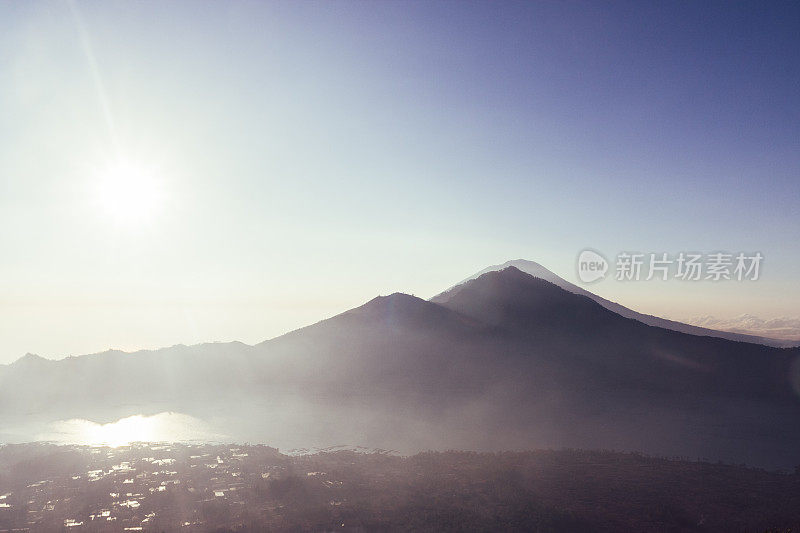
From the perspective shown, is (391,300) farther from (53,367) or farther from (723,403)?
(53,367)

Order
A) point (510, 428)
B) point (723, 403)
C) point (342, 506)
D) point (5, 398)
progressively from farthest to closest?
point (5, 398), point (723, 403), point (510, 428), point (342, 506)

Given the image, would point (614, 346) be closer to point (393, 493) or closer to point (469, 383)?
point (469, 383)

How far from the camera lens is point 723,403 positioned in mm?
69500

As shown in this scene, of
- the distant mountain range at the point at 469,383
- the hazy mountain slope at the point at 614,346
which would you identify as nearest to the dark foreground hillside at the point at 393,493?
the distant mountain range at the point at 469,383

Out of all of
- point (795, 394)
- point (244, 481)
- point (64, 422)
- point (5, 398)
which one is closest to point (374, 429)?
point (244, 481)

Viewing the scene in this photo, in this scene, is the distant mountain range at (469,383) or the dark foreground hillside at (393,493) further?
the distant mountain range at (469,383)

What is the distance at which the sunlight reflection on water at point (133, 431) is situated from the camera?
5344 centimetres

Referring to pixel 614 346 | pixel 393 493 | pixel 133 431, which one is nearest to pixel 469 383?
pixel 614 346

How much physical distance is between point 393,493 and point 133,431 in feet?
150

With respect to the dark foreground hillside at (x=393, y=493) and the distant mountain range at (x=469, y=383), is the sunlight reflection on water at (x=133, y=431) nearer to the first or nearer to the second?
the distant mountain range at (x=469, y=383)

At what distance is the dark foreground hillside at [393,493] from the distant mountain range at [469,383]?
1151 centimetres

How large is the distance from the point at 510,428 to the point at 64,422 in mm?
61091

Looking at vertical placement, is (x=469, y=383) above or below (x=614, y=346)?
below

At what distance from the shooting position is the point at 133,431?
60062mm
